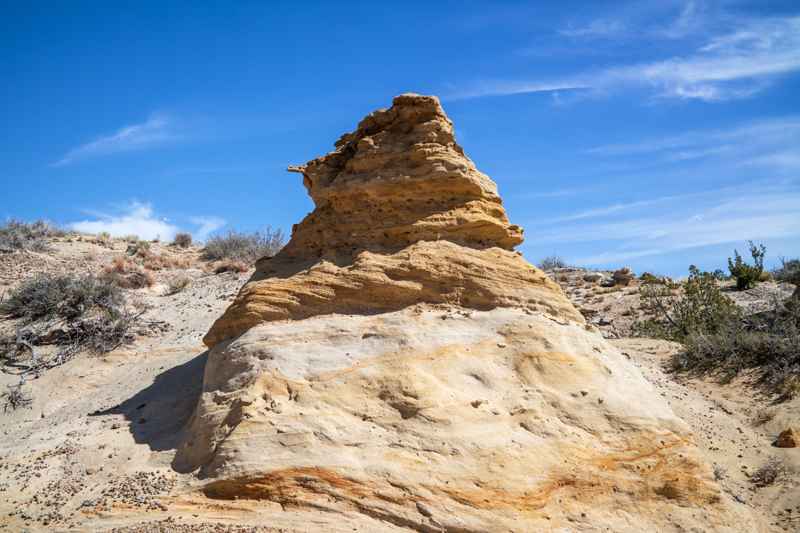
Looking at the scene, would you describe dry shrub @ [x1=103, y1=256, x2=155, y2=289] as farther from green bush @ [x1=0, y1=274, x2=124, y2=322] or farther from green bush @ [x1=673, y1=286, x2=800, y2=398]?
green bush @ [x1=673, y1=286, x2=800, y2=398]

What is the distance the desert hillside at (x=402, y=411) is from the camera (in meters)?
5.24

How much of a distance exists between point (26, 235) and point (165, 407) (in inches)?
605

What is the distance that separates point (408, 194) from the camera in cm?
751

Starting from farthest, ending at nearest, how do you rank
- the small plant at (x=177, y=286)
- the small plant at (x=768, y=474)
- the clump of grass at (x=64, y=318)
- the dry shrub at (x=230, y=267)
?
the dry shrub at (x=230, y=267)
the small plant at (x=177, y=286)
the clump of grass at (x=64, y=318)
the small plant at (x=768, y=474)

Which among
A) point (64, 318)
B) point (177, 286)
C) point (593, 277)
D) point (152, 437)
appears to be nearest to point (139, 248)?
point (177, 286)

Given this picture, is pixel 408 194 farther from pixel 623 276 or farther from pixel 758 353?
pixel 623 276

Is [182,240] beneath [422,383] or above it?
above

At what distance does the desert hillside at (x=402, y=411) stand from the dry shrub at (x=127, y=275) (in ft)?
21.5

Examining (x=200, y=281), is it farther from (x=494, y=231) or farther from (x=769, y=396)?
(x=769, y=396)

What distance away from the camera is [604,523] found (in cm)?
A: 556

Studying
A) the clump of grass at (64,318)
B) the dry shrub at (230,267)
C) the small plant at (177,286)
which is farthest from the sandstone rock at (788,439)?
the small plant at (177,286)

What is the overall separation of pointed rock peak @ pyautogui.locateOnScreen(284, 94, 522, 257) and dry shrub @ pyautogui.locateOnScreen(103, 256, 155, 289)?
31.4 ft

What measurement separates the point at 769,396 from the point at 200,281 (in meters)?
13.3

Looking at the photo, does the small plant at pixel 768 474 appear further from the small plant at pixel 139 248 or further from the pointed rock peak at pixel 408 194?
the small plant at pixel 139 248
